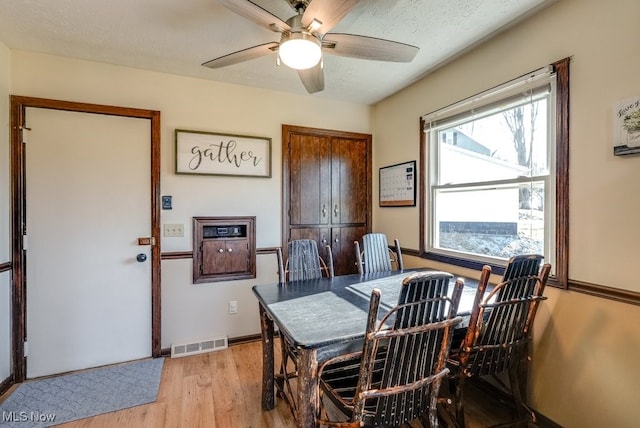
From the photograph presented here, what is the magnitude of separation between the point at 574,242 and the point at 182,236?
292 cm

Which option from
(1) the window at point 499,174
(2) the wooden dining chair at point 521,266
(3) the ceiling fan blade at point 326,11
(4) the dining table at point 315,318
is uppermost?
(3) the ceiling fan blade at point 326,11

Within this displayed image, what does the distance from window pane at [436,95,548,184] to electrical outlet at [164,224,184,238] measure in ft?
7.97

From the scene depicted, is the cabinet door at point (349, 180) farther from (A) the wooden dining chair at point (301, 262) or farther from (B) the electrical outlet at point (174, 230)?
(B) the electrical outlet at point (174, 230)

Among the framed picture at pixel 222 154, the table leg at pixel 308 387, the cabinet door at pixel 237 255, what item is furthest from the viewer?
the cabinet door at pixel 237 255

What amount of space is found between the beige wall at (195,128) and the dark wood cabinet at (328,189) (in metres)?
0.14

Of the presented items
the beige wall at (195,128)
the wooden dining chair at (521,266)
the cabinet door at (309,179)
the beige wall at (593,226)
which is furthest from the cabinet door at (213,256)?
the beige wall at (593,226)

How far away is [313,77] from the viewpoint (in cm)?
201

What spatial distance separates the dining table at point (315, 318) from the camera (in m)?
1.28

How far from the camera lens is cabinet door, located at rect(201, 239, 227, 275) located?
2.87 metres

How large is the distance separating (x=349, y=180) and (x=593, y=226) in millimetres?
2269

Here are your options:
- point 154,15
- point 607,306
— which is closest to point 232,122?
point 154,15

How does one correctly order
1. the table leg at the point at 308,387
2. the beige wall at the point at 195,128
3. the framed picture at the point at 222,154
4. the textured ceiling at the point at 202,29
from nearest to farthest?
1. the table leg at the point at 308,387
2. the textured ceiling at the point at 202,29
3. the beige wall at the point at 195,128
4. the framed picture at the point at 222,154

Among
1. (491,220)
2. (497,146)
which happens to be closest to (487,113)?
(497,146)

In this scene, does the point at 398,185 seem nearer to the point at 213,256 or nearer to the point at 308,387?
the point at 213,256
